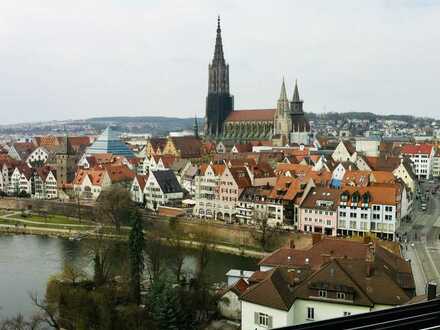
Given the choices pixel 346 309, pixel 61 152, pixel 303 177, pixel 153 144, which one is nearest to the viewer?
pixel 346 309

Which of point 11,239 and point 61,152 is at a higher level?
point 61,152

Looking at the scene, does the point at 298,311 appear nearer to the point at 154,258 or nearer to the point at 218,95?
the point at 154,258

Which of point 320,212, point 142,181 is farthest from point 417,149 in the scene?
point 320,212

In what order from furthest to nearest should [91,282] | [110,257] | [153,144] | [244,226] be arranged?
[153,144] < [244,226] < [110,257] < [91,282]

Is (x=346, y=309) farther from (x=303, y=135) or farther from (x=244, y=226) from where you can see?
(x=303, y=135)

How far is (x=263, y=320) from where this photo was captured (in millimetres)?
15922

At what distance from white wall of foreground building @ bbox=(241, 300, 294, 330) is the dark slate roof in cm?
2810

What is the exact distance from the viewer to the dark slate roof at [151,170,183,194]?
4400 centimetres

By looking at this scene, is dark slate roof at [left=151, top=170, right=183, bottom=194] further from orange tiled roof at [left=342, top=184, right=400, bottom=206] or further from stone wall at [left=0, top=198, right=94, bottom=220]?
orange tiled roof at [left=342, top=184, right=400, bottom=206]

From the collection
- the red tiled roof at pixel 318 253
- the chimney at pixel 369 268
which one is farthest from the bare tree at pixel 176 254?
the chimney at pixel 369 268

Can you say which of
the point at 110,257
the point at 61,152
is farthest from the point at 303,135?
the point at 110,257

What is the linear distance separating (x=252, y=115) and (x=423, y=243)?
176ft

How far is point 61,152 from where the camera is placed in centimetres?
5506

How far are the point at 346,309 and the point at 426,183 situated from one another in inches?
1818
